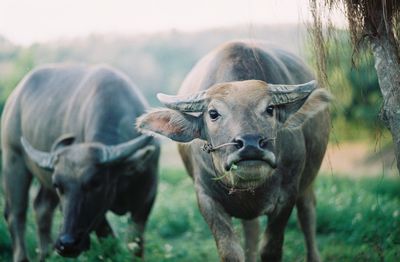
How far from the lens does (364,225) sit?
8.33 metres

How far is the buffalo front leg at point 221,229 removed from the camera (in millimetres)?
5648

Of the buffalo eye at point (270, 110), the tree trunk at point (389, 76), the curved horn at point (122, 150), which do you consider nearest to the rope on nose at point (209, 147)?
the buffalo eye at point (270, 110)

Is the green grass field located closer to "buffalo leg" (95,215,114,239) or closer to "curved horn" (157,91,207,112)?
"buffalo leg" (95,215,114,239)

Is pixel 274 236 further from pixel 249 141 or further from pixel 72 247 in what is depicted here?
pixel 72 247

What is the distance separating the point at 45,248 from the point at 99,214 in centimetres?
176

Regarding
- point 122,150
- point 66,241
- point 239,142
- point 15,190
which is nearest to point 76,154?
point 122,150

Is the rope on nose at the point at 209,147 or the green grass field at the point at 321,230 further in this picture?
the green grass field at the point at 321,230

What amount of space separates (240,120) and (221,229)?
3.82ft

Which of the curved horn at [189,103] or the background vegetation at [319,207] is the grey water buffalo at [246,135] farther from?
the background vegetation at [319,207]

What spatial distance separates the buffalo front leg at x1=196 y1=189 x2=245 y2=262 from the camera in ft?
18.5

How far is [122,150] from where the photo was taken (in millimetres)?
7281

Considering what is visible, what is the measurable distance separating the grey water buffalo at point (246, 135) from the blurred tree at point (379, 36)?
0.44m

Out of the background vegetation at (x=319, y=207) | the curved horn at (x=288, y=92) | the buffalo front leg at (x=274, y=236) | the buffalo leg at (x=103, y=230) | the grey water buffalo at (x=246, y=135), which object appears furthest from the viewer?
the buffalo leg at (x=103, y=230)

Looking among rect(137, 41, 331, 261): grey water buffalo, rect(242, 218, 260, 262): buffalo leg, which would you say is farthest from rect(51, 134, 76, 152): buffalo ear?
rect(242, 218, 260, 262): buffalo leg
